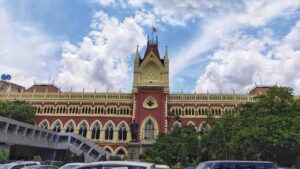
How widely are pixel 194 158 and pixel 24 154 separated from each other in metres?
25.3

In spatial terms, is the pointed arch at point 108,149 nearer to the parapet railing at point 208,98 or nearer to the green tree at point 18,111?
the green tree at point 18,111

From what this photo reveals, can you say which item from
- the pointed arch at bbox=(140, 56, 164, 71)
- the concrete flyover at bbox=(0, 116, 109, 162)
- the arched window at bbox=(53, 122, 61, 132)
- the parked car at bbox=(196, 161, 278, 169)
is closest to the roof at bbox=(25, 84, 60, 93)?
the arched window at bbox=(53, 122, 61, 132)

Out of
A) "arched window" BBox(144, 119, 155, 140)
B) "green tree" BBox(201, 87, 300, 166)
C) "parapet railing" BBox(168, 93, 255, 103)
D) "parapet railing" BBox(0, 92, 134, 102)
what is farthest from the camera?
"parapet railing" BBox(0, 92, 134, 102)

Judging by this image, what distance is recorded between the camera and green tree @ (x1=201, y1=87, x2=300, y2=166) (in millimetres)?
22734

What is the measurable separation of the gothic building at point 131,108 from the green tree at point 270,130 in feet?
58.0

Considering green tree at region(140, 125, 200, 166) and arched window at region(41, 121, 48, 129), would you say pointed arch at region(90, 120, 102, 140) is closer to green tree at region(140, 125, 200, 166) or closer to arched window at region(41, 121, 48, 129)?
arched window at region(41, 121, 48, 129)

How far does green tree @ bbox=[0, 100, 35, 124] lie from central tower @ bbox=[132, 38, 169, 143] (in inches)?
696

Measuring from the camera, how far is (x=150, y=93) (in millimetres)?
49156

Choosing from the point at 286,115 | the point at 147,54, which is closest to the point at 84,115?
the point at 147,54

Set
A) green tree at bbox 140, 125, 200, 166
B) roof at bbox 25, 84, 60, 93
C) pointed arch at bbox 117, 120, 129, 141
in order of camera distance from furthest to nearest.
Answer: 1. roof at bbox 25, 84, 60, 93
2. pointed arch at bbox 117, 120, 129, 141
3. green tree at bbox 140, 125, 200, 166

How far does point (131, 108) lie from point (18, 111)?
18704 millimetres

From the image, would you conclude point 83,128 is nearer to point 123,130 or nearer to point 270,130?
point 123,130

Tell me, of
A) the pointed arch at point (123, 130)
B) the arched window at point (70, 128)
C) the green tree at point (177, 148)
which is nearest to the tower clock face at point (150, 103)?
the pointed arch at point (123, 130)

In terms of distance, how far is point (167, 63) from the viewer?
52.3m
